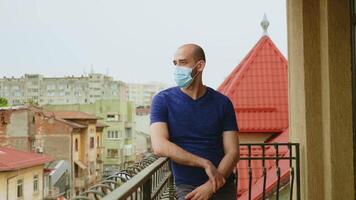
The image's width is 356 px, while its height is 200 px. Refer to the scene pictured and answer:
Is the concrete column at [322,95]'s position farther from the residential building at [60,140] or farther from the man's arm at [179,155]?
the residential building at [60,140]

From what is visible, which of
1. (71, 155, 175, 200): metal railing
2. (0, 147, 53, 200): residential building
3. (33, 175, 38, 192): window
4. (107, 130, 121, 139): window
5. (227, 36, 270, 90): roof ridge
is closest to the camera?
(71, 155, 175, 200): metal railing

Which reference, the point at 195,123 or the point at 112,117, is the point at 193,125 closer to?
the point at 195,123

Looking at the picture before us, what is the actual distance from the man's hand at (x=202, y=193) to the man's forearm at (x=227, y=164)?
0.31 ft

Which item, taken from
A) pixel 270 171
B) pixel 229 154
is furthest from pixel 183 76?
pixel 270 171

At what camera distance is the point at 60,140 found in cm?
4562

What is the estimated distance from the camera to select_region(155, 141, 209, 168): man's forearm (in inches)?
94.0

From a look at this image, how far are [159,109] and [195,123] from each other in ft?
0.60

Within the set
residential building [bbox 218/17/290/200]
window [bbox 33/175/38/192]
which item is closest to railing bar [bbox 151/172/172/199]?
residential building [bbox 218/17/290/200]

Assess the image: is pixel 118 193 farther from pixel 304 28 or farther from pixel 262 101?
pixel 262 101

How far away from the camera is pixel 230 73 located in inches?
398

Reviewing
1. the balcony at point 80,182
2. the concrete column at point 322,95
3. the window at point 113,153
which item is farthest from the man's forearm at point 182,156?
the window at point 113,153

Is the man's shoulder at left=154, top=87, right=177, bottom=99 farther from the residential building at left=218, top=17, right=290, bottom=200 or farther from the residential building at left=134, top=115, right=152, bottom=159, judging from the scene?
the residential building at left=134, top=115, right=152, bottom=159

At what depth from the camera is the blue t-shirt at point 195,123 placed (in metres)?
2.48

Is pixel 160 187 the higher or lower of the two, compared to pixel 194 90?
lower
